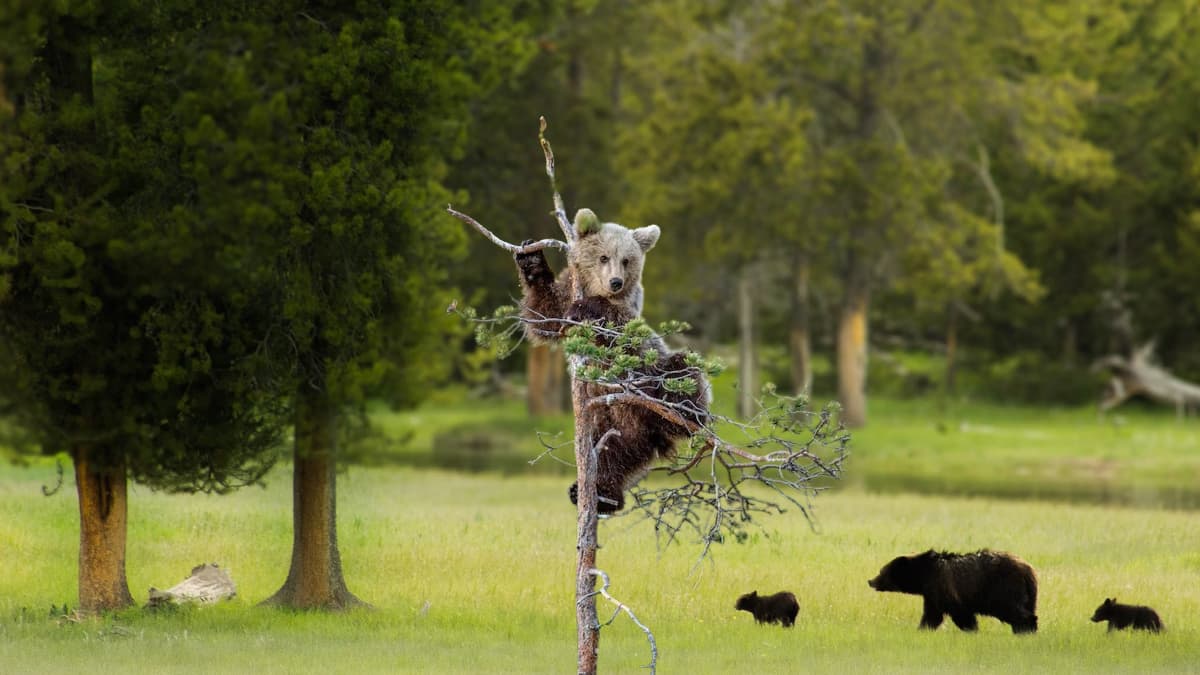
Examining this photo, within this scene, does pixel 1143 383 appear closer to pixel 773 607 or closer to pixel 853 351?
pixel 853 351

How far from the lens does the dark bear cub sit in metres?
14.4

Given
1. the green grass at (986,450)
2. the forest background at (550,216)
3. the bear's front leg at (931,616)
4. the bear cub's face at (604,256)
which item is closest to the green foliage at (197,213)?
the forest background at (550,216)

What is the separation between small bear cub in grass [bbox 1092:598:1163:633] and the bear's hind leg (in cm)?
120

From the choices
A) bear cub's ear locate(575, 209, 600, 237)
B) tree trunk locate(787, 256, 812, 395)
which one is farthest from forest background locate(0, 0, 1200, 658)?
bear cub's ear locate(575, 209, 600, 237)

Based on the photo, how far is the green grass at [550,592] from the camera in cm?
1323

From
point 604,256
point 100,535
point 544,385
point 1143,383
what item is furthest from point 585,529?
point 1143,383

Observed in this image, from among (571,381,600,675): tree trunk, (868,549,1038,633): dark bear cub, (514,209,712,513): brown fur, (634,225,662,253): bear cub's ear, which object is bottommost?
(868,549,1038,633): dark bear cub

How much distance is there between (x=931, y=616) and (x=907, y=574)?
0.46 metres

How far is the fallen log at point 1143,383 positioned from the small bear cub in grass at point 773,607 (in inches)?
1446

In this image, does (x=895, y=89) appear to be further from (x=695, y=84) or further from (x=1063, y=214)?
(x=1063, y=214)

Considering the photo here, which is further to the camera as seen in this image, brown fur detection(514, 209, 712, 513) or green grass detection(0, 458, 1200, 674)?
green grass detection(0, 458, 1200, 674)

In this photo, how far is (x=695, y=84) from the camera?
41.6m

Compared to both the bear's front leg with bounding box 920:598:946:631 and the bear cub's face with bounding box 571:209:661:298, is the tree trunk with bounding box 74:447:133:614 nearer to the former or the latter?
the bear cub's face with bounding box 571:209:661:298

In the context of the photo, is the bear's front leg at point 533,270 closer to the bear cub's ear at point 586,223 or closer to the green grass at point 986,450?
the bear cub's ear at point 586,223
